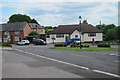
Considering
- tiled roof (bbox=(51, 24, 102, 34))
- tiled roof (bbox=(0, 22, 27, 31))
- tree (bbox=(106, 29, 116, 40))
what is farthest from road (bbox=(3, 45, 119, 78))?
tiled roof (bbox=(0, 22, 27, 31))

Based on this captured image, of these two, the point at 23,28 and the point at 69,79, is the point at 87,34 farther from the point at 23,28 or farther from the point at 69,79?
the point at 69,79

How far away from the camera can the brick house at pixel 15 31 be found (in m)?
66.7

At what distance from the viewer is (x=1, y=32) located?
239 ft

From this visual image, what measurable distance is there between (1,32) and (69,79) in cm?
6860

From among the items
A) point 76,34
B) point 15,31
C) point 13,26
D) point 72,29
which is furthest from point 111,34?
point 13,26

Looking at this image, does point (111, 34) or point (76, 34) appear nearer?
point (76, 34)

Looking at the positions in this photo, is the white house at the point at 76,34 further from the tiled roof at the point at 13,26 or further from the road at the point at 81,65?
the road at the point at 81,65

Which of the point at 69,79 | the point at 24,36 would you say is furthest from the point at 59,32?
the point at 69,79

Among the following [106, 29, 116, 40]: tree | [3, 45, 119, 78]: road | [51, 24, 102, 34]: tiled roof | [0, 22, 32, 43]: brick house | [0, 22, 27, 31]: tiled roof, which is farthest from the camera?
[0, 22, 27, 31]: tiled roof

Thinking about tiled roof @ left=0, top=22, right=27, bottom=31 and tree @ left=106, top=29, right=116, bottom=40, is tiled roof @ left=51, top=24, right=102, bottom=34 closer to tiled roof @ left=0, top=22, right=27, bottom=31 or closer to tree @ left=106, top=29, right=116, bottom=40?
tree @ left=106, top=29, right=116, bottom=40

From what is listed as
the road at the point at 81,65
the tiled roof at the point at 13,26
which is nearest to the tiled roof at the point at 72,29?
the tiled roof at the point at 13,26

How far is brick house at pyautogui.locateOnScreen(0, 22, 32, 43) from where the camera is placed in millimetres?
66688

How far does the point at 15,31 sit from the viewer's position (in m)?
68.2

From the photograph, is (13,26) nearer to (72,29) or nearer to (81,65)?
(72,29)
